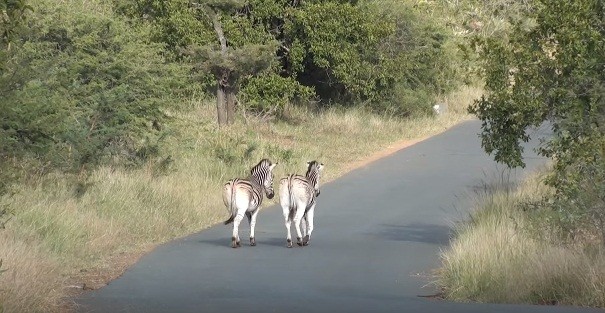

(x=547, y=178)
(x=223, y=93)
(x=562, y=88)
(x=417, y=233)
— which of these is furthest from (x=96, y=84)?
(x=562, y=88)

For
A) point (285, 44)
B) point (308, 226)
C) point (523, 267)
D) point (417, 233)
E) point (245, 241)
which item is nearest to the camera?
point (523, 267)

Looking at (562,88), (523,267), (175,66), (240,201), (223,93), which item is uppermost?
(223,93)

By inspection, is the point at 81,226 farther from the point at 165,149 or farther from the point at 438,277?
the point at 165,149

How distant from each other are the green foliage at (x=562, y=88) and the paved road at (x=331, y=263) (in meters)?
2.15

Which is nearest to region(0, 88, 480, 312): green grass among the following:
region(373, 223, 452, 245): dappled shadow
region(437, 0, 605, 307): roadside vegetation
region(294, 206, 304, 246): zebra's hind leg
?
region(294, 206, 304, 246): zebra's hind leg

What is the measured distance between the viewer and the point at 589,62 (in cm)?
1764

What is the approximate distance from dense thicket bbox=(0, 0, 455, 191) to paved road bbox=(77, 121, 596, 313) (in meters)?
2.50

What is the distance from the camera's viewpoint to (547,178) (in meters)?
18.4

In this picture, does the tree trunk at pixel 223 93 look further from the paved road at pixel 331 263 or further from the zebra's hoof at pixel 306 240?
the zebra's hoof at pixel 306 240

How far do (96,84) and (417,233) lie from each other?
7671 millimetres

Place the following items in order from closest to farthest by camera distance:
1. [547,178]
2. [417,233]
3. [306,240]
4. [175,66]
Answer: [547,178] < [306,240] < [417,233] < [175,66]

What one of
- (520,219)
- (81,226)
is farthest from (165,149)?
(520,219)

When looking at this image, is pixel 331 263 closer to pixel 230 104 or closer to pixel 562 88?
pixel 562 88

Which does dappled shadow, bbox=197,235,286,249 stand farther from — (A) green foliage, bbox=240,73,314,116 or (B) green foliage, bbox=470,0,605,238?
(A) green foliage, bbox=240,73,314,116
